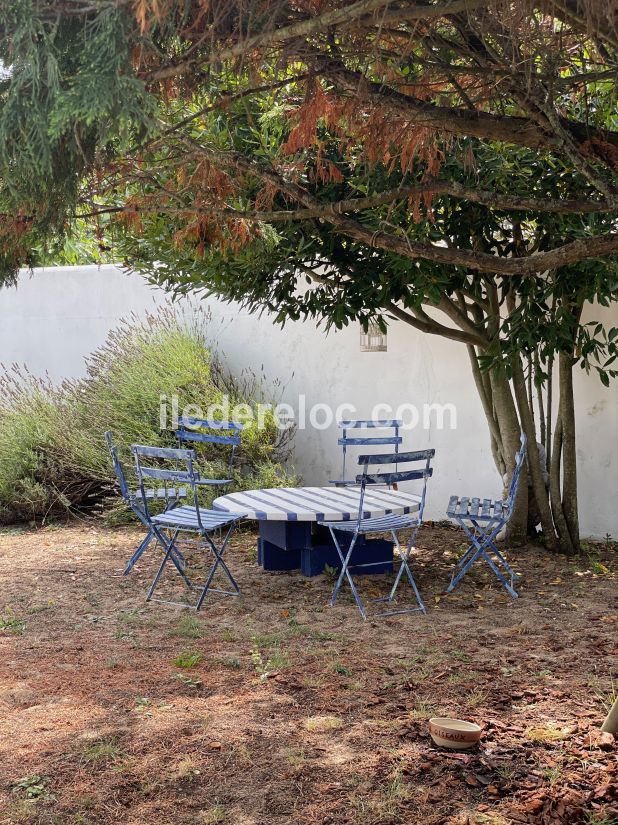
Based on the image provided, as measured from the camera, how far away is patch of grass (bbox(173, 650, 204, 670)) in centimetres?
464

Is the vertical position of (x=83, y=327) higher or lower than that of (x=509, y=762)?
higher

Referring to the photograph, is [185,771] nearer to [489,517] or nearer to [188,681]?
[188,681]

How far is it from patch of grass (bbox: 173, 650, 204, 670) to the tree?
206 centimetres

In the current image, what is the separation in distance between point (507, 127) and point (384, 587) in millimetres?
3811

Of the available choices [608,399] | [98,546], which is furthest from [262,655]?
[608,399]

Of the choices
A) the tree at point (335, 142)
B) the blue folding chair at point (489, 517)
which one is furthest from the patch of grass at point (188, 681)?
the blue folding chair at point (489, 517)

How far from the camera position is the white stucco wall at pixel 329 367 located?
7859 millimetres

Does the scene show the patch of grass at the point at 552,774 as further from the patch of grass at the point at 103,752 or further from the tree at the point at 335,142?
the tree at the point at 335,142

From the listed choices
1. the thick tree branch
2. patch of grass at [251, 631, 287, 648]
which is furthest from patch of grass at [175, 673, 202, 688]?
the thick tree branch

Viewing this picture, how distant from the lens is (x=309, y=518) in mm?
5824

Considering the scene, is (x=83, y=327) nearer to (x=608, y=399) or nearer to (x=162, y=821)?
(x=608, y=399)

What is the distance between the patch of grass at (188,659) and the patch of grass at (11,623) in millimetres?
1156

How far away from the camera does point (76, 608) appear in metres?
5.94

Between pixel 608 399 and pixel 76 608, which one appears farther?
pixel 608 399
